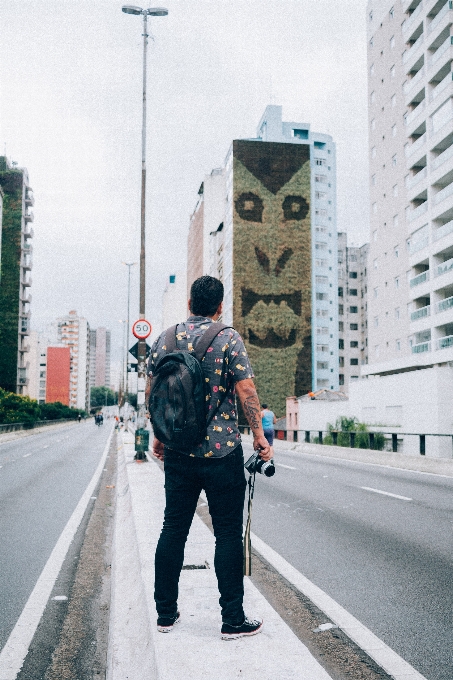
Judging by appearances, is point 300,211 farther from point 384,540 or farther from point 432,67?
point 384,540

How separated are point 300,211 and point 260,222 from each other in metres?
5.52

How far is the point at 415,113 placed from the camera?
5078 cm

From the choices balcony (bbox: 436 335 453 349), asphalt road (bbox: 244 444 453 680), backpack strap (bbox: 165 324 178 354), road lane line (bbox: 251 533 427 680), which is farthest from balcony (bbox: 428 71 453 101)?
backpack strap (bbox: 165 324 178 354)

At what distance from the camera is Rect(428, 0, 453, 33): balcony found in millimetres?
45894

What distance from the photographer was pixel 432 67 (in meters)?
48.1

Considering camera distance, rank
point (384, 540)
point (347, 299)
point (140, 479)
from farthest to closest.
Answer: point (347, 299) → point (140, 479) → point (384, 540)

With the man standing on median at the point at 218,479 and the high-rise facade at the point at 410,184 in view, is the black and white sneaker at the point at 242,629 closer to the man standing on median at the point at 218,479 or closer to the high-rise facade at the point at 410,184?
the man standing on median at the point at 218,479

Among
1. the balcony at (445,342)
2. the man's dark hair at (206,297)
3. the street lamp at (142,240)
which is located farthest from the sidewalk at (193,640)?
the balcony at (445,342)

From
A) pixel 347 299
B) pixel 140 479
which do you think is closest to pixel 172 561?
pixel 140 479

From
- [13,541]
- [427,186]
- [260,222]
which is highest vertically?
[260,222]

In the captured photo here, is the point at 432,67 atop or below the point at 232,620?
atop

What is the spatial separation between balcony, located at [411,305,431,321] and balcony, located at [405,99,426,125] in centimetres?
1515

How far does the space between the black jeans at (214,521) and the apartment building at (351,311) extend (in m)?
105

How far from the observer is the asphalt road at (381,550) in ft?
14.0
